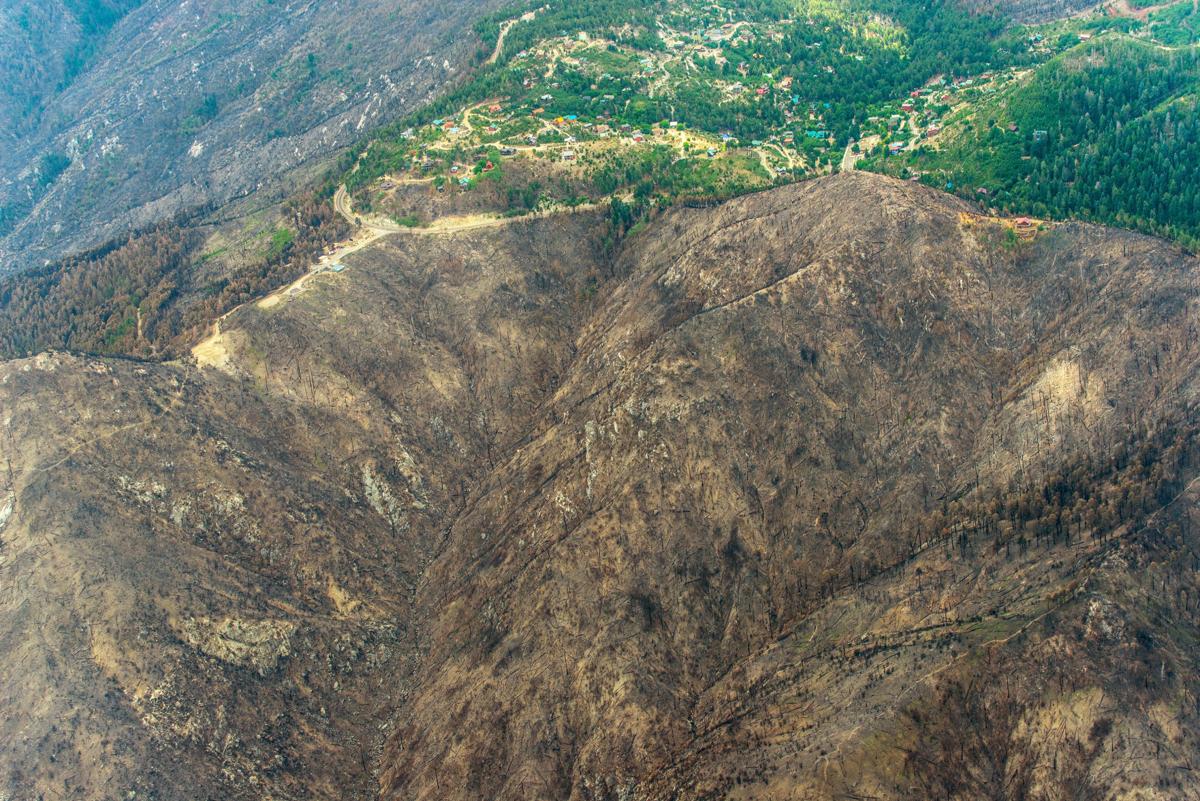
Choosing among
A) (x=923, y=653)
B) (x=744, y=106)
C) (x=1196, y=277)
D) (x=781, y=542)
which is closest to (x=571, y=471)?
(x=781, y=542)

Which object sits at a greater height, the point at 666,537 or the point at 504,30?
the point at 504,30

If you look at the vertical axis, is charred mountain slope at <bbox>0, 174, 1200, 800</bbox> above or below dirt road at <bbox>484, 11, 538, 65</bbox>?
below

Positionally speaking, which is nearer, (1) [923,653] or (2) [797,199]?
(1) [923,653]

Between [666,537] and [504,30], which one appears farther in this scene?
[504,30]

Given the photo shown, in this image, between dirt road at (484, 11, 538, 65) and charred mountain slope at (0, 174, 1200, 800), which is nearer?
charred mountain slope at (0, 174, 1200, 800)

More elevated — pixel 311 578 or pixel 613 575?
pixel 311 578

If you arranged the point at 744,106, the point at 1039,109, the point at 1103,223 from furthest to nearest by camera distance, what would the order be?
the point at 744,106
the point at 1039,109
the point at 1103,223

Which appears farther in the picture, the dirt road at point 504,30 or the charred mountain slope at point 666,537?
the dirt road at point 504,30

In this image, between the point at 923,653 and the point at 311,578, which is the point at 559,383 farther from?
the point at 923,653
